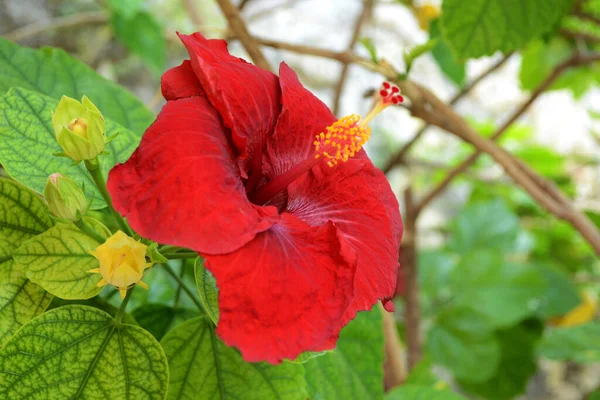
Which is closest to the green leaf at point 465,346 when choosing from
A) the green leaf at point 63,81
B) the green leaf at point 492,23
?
the green leaf at point 492,23

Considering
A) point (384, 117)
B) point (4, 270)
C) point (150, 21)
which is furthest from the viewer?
point (384, 117)

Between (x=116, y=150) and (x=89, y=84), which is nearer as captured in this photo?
(x=116, y=150)

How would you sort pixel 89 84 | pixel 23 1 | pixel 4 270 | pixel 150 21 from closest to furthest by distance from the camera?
pixel 4 270, pixel 89 84, pixel 150 21, pixel 23 1

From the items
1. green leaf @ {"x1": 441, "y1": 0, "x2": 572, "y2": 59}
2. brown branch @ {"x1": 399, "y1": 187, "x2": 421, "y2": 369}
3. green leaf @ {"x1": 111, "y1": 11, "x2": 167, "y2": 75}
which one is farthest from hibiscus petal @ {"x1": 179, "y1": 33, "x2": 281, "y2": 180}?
green leaf @ {"x1": 111, "y1": 11, "x2": 167, "y2": 75}

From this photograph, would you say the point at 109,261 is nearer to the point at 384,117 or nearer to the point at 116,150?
the point at 116,150

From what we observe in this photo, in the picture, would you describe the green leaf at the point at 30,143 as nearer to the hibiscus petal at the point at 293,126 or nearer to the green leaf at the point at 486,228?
the hibiscus petal at the point at 293,126

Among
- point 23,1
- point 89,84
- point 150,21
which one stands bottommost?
point 89,84

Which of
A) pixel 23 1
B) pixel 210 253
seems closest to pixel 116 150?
pixel 210 253
